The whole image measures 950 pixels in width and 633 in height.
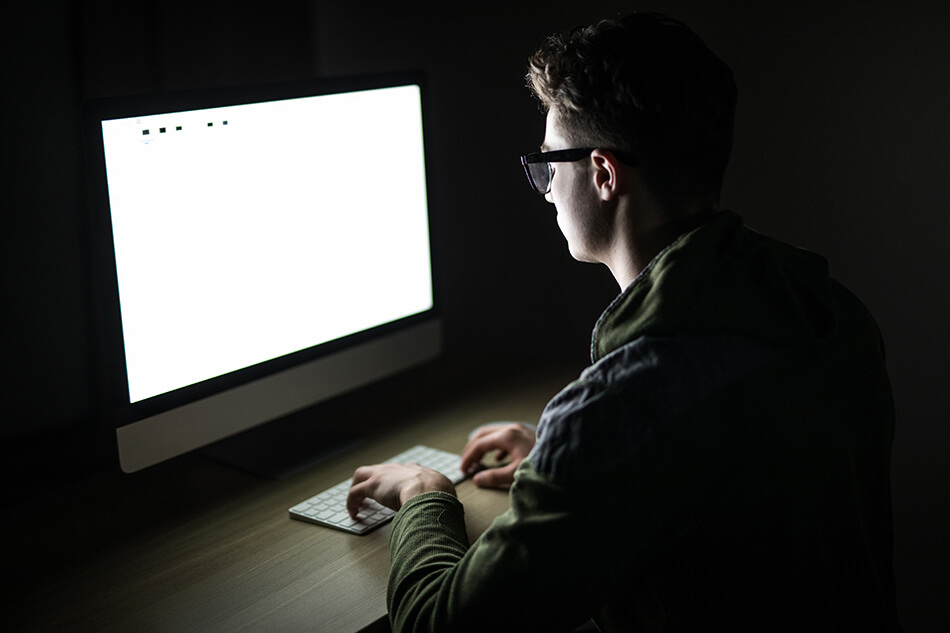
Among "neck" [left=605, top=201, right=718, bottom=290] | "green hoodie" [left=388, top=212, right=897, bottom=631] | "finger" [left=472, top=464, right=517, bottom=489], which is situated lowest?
"finger" [left=472, top=464, right=517, bottom=489]

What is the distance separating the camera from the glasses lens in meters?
1.08

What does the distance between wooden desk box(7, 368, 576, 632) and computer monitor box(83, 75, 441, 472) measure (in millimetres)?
102

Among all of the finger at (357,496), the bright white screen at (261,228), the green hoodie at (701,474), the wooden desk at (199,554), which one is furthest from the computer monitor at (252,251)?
the green hoodie at (701,474)

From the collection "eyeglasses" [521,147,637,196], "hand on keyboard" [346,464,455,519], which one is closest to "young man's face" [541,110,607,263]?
Answer: "eyeglasses" [521,147,637,196]

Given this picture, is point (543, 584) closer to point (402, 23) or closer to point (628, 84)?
point (628, 84)

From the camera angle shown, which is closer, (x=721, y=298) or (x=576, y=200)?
(x=721, y=298)

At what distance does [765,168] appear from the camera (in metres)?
1.50

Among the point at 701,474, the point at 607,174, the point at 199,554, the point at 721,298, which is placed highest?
the point at 607,174

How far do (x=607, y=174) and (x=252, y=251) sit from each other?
1.81ft

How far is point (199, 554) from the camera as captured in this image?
1.13 meters

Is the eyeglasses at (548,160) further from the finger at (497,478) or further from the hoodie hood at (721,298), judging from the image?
the finger at (497,478)

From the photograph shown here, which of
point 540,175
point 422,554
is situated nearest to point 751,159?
point 540,175

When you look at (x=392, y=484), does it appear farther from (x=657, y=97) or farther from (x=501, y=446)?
(x=657, y=97)

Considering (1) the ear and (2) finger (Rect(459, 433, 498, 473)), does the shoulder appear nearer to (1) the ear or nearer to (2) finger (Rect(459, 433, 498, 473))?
(1) the ear
